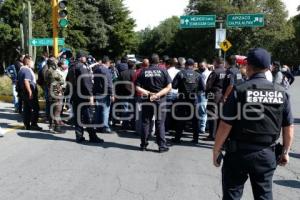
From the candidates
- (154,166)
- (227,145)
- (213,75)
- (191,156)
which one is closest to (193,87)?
(213,75)

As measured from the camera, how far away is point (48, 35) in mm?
45625

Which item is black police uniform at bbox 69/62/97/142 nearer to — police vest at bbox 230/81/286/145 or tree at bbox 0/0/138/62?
police vest at bbox 230/81/286/145

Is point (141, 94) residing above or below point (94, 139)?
above

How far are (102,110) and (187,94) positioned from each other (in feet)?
7.27

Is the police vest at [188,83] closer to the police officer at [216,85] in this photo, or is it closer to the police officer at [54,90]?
the police officer at [216,85]

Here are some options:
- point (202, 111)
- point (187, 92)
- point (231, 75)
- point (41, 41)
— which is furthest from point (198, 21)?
point (231, 75)

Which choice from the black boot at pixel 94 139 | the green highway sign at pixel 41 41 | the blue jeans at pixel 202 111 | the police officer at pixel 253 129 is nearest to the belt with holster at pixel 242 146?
the police officer at pixel 253 129

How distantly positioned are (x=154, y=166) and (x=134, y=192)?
4.93 ft

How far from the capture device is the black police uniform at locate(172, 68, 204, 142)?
376 inches

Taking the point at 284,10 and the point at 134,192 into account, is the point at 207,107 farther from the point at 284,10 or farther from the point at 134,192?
the point at 284,10

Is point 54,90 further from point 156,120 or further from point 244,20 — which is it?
point 244,20

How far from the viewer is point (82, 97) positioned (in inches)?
367

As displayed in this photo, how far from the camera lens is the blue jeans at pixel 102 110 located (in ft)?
35.0

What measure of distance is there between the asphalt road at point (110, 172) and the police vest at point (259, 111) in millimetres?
2040
